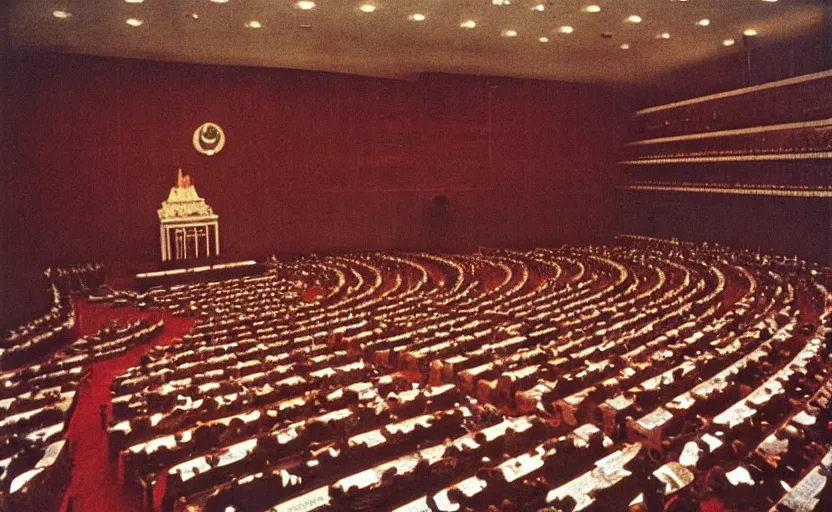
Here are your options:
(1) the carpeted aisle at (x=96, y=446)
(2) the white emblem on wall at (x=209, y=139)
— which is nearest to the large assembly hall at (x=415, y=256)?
(1) the carpeted aisle at (x=96, y=446)

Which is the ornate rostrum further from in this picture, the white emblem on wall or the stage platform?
the stage platform

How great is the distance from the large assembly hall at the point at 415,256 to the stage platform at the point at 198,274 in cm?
9

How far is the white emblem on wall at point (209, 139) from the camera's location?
24.6 metres

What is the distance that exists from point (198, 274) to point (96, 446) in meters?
13.4

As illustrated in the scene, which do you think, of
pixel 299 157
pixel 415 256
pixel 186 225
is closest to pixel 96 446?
pixel 186 225

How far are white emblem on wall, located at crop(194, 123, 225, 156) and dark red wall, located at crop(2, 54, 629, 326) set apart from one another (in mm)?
288

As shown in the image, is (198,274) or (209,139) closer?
(198,274)

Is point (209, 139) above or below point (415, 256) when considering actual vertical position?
above

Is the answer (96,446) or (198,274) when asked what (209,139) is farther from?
(96,446)

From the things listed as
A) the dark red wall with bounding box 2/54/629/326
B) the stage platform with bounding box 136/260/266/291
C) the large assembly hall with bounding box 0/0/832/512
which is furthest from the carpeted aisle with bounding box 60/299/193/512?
the dark red wall with bounding box 2/54/629/326

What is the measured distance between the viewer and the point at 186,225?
2411 cm

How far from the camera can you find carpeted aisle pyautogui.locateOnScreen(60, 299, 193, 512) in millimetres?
6666

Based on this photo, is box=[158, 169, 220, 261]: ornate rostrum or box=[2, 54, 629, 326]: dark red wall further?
box=[158, 169, 220, 261]: ornate rostrum

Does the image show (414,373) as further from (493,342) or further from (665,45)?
(665,45)
